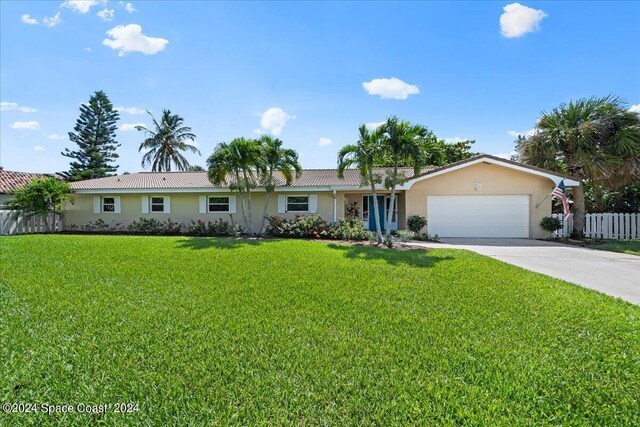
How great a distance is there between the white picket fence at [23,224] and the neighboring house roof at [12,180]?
8.20 m

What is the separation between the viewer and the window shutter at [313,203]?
17484 mm

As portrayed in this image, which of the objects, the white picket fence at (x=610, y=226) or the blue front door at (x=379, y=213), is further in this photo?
the blue front door at (x=379, y=213)

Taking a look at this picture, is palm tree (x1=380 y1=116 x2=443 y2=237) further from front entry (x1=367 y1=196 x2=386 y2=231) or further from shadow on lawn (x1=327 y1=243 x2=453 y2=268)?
front entry (x1=367 y1=196 x2=386 y2=231)

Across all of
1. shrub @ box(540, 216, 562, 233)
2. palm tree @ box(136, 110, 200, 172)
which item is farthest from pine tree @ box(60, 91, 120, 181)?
shrub @ box(540, 216, 562, 233)

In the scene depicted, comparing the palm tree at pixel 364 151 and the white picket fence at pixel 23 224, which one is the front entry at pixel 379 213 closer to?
the palm tree at pixel 364 151

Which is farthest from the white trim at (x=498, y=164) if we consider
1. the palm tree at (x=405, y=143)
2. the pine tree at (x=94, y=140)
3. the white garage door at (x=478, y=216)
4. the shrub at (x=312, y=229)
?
the pine tree at (x=94, y=140)

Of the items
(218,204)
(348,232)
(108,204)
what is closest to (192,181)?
(218,204)

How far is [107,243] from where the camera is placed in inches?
481

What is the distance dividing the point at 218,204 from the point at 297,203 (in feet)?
16.0

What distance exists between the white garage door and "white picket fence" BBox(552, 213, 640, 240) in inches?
78.9

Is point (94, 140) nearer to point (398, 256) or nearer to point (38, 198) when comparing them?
point (38, 198)

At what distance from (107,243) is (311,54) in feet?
39.4

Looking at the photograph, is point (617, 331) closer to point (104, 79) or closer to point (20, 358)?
point (20, 358)

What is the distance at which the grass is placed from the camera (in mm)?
2602
